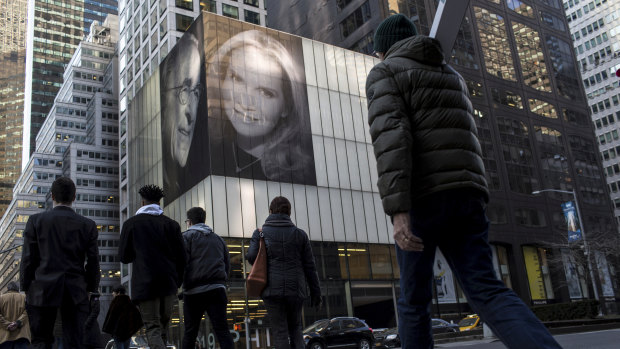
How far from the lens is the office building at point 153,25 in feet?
201

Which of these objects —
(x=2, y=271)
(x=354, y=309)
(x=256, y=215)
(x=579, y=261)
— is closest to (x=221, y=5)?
(x=256, y=215)

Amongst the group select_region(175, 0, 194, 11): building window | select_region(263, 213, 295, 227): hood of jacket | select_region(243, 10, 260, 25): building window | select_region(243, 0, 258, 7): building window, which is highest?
select_region(243, 0, 258, 7): building window

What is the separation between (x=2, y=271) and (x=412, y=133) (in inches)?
5166

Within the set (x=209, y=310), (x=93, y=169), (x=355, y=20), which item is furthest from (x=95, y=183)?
(x=209, y=310)

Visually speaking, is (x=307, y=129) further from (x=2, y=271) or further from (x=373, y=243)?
(x=2, y=271)

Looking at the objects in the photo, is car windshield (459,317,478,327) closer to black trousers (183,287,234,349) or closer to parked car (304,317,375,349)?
Answer: parked car (304,317,375,349)

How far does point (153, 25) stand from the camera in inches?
2566

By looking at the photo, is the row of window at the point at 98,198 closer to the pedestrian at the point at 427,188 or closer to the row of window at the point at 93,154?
the row of window at the point at 93,154

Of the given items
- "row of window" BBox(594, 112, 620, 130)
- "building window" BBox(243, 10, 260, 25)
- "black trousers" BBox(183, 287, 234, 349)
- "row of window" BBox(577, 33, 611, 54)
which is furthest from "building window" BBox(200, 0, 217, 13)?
"row of window" BBox(577, 33, 611, 54)

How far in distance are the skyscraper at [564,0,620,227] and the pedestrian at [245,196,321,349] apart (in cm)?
11928

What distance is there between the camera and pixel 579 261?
142 ft

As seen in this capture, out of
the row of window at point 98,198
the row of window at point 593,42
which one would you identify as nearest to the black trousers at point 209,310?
the row of window at point 98,198

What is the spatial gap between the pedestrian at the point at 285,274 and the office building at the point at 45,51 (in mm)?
164254

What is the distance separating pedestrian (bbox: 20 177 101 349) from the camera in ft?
16.7
